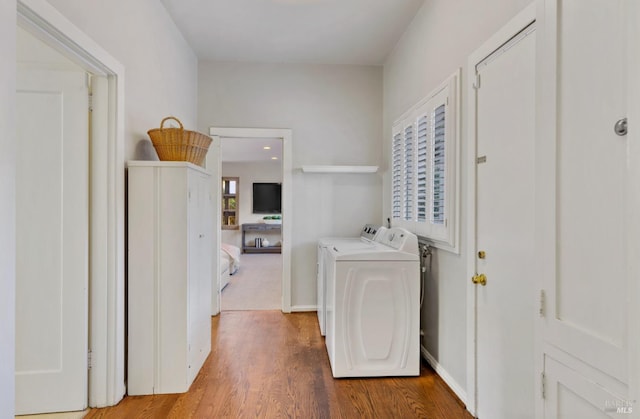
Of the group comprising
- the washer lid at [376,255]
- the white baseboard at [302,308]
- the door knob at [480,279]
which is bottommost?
the white baseboard at [302,308]

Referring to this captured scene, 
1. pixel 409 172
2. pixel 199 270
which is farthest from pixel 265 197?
pixel 199 270

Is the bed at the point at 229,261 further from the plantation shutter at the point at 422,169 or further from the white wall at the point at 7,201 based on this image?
the white wall at the point at 7,201

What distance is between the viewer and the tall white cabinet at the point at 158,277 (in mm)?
2043

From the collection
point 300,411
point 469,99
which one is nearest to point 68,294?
point 300,411

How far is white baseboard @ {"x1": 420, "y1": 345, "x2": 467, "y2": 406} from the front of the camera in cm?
199

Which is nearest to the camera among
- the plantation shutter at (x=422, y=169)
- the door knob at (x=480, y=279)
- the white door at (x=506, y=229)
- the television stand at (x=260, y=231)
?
the white door at (x=506, y=229)

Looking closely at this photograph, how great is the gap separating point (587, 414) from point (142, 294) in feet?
7.25

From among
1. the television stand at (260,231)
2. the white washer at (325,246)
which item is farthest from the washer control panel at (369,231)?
the television stand at (260,231)

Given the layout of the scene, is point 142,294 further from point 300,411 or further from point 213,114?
point 213,114

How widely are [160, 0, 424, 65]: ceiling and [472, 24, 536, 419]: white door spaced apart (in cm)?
142

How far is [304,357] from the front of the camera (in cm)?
260

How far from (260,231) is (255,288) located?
13.2ft

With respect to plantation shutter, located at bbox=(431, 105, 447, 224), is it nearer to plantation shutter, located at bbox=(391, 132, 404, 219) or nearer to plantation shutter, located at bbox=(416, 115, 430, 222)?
plantation shutter, located at bbox=(416, 115, 430, 222)

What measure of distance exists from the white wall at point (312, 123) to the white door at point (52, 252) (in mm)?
1858
